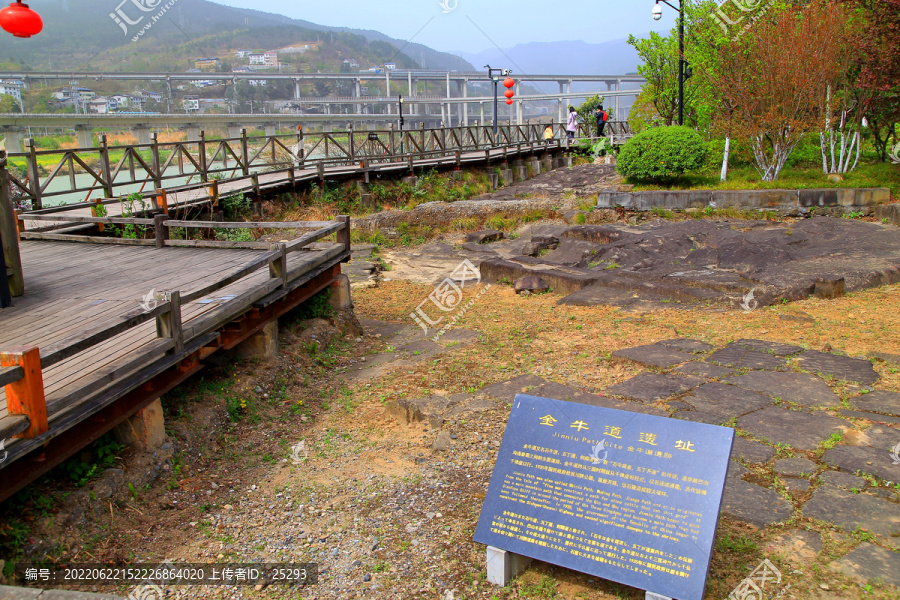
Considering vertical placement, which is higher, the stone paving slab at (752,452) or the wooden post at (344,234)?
the wooden post at (344,234)

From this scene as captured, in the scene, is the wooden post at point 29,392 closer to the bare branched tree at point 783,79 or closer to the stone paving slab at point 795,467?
the stone paving slab at point 795,467

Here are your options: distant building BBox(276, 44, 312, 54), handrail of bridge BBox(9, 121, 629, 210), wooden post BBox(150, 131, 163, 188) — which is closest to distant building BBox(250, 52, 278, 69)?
distant building BBox(276, 44, 312, 54)

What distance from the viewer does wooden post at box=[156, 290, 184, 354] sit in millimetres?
4297

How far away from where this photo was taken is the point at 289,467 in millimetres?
4473

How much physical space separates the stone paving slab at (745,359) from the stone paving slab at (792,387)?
6.7 inches

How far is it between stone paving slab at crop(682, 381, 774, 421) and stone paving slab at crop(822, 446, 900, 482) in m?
0.72

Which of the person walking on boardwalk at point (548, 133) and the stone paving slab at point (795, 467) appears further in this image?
the person walking on boardwalk at point (548, 133)

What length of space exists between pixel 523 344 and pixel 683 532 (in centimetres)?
418

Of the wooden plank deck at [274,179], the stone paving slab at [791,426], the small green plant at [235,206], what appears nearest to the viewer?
the stone paving slab at [791,426]

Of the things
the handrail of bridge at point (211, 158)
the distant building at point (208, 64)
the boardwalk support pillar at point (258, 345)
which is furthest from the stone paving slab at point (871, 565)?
the distant building at point (208, 64)

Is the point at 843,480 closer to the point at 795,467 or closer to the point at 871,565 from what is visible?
the point at 795,467

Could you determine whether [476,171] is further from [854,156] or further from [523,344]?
[523,344]

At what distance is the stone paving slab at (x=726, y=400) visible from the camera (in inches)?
186

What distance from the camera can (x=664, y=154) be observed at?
12.6m
